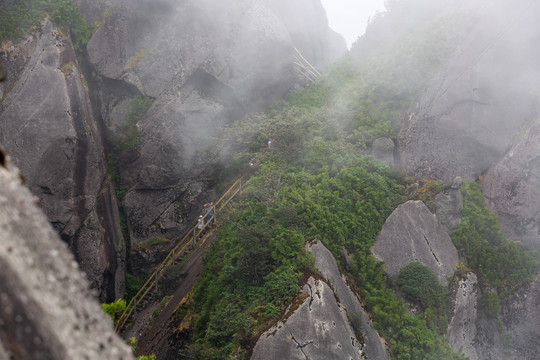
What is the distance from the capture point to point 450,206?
11.9 metres

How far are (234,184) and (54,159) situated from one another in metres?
6.83

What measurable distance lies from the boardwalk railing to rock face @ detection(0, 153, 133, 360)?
41.1 ft

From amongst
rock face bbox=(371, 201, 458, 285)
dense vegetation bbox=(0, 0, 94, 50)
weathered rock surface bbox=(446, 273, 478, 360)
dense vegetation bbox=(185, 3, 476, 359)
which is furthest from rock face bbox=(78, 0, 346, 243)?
weathered rock surface bbox=(446, 273, 478, 360)

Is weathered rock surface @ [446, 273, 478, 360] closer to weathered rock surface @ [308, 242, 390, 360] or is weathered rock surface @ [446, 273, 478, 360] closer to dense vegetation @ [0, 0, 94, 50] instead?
weathered rock surface @ [308, 242, 390, 360]

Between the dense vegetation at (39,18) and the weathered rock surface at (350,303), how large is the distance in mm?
14410

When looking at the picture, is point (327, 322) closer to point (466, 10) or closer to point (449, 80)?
point (449, 80)

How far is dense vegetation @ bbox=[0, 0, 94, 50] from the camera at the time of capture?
15.0 metres

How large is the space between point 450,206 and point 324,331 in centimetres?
638

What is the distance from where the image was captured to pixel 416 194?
39.2 feet

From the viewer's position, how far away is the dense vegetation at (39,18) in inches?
592

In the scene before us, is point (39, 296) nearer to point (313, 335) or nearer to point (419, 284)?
point (313, 335)

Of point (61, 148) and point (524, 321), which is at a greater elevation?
point (524, 321)

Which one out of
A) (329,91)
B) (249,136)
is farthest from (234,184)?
(329,91)

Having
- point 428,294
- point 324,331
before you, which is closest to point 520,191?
point 428,294
